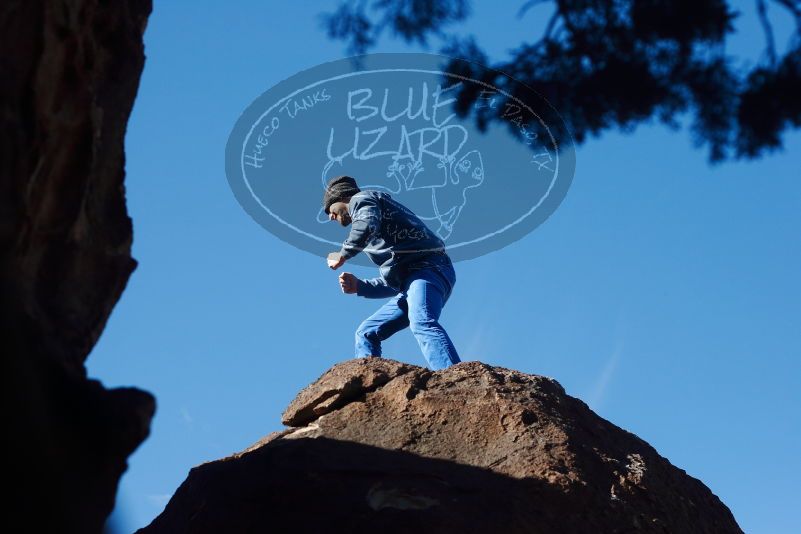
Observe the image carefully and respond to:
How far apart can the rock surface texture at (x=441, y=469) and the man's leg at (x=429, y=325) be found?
0.31 metres

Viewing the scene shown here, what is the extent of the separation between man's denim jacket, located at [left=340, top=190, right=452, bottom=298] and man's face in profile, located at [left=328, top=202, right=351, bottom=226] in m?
0.09

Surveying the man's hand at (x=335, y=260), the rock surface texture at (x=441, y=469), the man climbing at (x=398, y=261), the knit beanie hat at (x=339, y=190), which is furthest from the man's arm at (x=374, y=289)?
the rock surface texture at (x=441, y=469)

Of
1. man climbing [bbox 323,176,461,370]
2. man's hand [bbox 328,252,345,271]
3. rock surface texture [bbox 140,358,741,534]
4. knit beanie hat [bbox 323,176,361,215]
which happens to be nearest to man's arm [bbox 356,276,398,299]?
man climbing [bbox 323,176,461,370]

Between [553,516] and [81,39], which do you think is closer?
[81,39]

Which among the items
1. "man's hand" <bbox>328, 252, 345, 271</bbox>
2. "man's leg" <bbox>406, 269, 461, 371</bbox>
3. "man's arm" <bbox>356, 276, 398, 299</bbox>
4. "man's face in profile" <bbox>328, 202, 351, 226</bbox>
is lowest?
"man's leg" <bbox>406, 269, 461, 371</bbox>

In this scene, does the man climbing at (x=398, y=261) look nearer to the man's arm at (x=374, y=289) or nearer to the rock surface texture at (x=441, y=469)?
the man's arm at (x=374, y=289)

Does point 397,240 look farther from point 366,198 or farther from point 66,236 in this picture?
point 66,236

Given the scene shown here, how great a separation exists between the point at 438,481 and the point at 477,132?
6.71 ft

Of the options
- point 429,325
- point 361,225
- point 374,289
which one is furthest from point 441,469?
point 374,289

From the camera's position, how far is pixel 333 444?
6914mm

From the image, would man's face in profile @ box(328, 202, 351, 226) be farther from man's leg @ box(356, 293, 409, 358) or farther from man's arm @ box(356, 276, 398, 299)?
man's leg @ box(356, 293, 409, 358)

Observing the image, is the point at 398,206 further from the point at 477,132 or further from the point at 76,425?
the point at 76,425

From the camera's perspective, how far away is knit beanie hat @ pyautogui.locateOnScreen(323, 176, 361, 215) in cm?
791

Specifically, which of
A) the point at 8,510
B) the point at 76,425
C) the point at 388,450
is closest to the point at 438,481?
the point at 388,450
